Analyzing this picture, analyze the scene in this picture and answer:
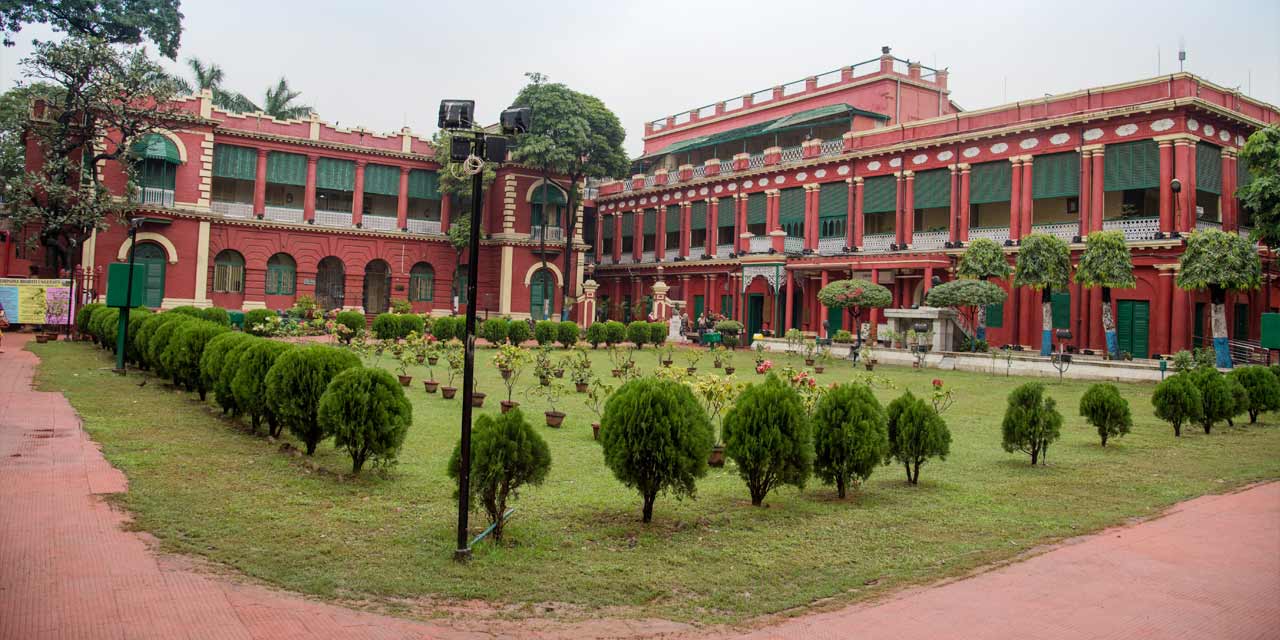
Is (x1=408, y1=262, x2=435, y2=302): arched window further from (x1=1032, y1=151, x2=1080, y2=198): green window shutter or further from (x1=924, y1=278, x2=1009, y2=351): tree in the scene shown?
(x1=1032, y1=151, x2=1080, y2=198): green window shutter

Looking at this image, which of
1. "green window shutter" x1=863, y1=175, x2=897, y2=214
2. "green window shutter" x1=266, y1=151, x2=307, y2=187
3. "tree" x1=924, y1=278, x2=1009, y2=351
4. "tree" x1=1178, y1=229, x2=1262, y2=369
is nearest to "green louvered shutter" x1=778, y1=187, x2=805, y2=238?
"green window shutter" x1=863, y1=175, x2=897, y2=214

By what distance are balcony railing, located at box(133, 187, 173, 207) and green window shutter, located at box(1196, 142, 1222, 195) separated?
33582 mm

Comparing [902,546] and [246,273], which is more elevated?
[246,273]

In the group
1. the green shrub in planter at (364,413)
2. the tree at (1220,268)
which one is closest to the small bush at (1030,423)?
the green shrub in planter at (364,413)

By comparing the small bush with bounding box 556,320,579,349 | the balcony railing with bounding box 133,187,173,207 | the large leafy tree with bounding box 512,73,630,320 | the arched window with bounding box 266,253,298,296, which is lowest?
the small bush with bounding box 556,320,579,349

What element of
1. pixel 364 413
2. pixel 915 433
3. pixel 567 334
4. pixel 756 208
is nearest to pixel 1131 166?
pixel 756 208

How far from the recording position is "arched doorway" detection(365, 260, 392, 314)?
37.0 meters

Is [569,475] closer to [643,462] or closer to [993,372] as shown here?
[643,462]

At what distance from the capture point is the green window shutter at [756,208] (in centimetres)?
3594

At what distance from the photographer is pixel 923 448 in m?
Result: 7.75

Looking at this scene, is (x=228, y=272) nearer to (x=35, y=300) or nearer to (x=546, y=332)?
(x=35, y=300)

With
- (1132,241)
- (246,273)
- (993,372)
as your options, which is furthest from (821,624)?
(246,273)

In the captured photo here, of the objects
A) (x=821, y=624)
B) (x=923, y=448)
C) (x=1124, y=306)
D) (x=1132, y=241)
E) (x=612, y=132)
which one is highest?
(x=612, y=132)

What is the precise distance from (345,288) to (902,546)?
33.8 m
